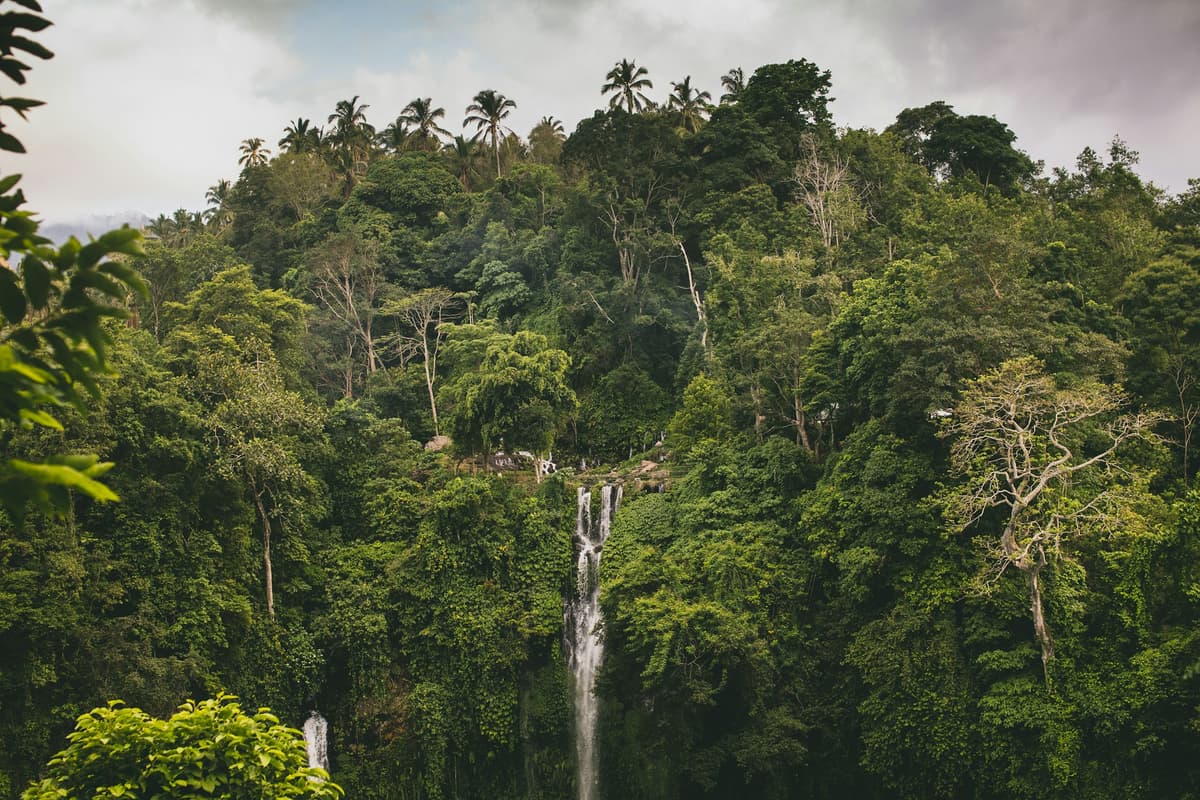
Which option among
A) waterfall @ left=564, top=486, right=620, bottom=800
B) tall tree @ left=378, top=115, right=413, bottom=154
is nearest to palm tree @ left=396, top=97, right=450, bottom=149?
tall tree @ left=378, top=115, right=413, bottom=154

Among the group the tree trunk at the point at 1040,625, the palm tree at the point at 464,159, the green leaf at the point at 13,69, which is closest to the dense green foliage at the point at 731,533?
the tree trunk at the point at 1040,625

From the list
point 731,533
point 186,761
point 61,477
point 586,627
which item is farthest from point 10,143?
point 586,627

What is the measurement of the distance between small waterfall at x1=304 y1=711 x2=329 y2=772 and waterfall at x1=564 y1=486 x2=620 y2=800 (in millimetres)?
5335

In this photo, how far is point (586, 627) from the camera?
22.1 meters

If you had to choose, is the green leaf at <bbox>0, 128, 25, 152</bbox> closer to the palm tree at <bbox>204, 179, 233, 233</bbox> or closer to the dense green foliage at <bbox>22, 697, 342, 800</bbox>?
the dense green foliage at <bbox>22, 697, 342, 800</bbox>

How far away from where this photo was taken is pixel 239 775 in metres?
6.71

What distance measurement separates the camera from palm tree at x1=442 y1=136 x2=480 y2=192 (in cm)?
4384

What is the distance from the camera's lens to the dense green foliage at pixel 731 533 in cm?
1631

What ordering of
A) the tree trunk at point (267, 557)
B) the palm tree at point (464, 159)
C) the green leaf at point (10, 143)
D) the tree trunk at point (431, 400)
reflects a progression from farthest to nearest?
1. the palm tree at point (464, 159)
2. the tree trunk at point (431, 400)
3. the tree trunk at point (267, 557)
4. the green leaf at point (10, 143)

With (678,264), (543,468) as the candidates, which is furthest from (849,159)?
(543,468)

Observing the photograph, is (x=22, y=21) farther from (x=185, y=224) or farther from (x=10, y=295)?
(x=185, y=224)

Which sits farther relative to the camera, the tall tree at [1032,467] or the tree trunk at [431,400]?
the tree trunk at [431,400]

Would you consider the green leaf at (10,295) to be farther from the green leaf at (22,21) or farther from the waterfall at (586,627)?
the waterfall at (586,627)

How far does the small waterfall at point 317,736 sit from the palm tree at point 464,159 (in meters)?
27.3
